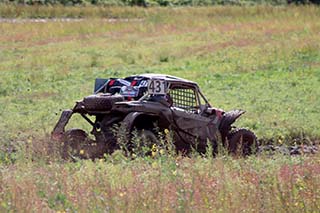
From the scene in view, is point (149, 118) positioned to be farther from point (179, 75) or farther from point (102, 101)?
point (179, 75)

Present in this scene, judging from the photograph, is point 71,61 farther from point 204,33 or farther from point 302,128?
point 302,128

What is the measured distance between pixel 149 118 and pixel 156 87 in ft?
1.78

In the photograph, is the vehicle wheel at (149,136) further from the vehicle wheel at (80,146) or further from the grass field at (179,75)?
the grass field at (179,75)

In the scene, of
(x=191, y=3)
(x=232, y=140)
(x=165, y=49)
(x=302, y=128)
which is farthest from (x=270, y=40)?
(x=191, y=3)

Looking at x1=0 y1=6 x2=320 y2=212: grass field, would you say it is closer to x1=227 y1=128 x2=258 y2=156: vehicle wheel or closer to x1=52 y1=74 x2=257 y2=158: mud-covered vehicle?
x1=52 y1=74 x2=257 y2=158: mud-covered vehicle

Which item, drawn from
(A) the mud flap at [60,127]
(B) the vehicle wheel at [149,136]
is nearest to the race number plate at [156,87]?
(B) the vehicle wheel at [149,136]

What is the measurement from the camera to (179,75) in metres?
25.3

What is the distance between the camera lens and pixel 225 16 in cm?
4612

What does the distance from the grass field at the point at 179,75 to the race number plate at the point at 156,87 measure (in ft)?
6.65

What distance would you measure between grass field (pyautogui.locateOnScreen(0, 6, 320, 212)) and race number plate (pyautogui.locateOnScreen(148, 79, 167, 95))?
2026mm

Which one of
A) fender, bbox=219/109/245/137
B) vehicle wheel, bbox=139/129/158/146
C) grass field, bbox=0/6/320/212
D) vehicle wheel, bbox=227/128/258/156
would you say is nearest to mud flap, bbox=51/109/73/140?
grass field, bbox=0/6/320/212

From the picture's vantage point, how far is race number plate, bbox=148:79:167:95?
44.4 feet

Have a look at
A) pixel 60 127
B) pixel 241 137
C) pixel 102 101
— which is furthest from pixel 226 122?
pixel 60 127

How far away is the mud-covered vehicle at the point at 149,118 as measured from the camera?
43.3ft
